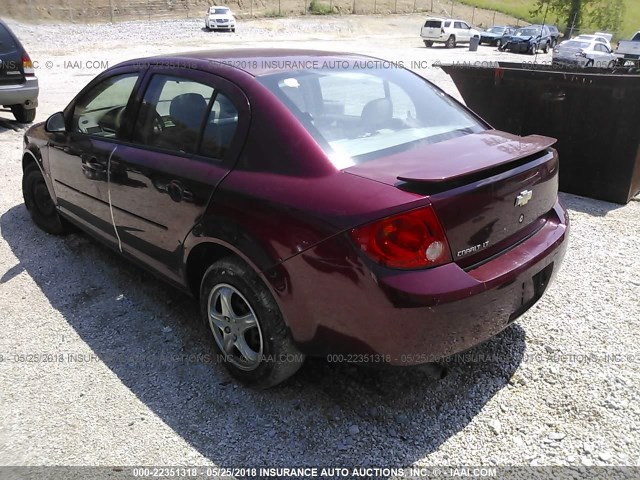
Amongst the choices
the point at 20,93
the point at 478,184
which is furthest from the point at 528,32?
the point at 478,184

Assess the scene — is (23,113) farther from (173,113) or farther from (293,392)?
(293,392)

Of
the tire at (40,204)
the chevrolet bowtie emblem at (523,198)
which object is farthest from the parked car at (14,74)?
the chevrolet bowtie emblem at (523,198)

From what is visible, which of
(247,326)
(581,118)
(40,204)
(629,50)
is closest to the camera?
(247,326)

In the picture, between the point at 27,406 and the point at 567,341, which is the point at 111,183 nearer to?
the point at 27,406

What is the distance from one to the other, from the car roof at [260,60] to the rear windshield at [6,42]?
6784 mm

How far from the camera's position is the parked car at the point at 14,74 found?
28.9 ft

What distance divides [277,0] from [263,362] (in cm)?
5851

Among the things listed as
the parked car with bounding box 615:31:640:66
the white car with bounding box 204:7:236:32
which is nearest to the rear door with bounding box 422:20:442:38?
the parked car with bounding box 615:31:640:66

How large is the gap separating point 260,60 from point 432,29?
119ft

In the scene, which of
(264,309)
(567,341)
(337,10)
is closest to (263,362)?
(264,309)

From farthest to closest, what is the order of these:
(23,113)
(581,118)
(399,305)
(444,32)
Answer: (444,32) < (23,113) < (581,118) < (399,305)

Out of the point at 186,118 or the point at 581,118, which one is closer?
the point at 186,118

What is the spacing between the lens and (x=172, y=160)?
305 centimetres

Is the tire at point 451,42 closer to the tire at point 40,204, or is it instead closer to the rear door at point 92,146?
the tire at point 40,204
